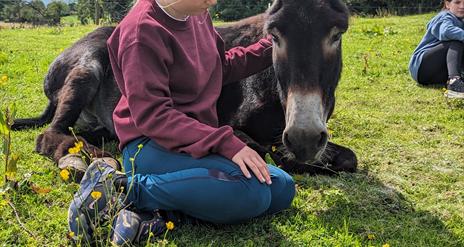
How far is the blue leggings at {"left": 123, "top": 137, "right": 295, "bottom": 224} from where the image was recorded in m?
2.44

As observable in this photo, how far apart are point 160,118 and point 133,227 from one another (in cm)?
55

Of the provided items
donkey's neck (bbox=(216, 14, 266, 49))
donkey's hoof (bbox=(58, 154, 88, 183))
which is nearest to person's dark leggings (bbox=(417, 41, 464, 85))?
donkey's neck (bbox=(216, 14, 266, 49))

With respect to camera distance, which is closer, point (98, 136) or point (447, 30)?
point (98, 136)

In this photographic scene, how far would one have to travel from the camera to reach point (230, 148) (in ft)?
7.93

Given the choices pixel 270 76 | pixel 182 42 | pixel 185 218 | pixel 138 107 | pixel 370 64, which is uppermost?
pixel 182 42

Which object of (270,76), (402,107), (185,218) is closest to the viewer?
(185,218)

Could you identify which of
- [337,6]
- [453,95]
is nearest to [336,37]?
A: [337,6]

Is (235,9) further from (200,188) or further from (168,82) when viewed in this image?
(200,188)

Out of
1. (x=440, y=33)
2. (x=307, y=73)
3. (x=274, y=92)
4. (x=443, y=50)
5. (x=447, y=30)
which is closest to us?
(x=307, y=73)

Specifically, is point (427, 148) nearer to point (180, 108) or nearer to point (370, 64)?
point (180, 108)

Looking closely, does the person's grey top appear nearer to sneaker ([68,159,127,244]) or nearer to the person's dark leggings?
the person's dark leggings

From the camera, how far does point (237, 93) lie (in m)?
4.09

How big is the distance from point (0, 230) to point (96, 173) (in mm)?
647

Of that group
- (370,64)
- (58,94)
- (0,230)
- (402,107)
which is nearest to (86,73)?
(58,94)
